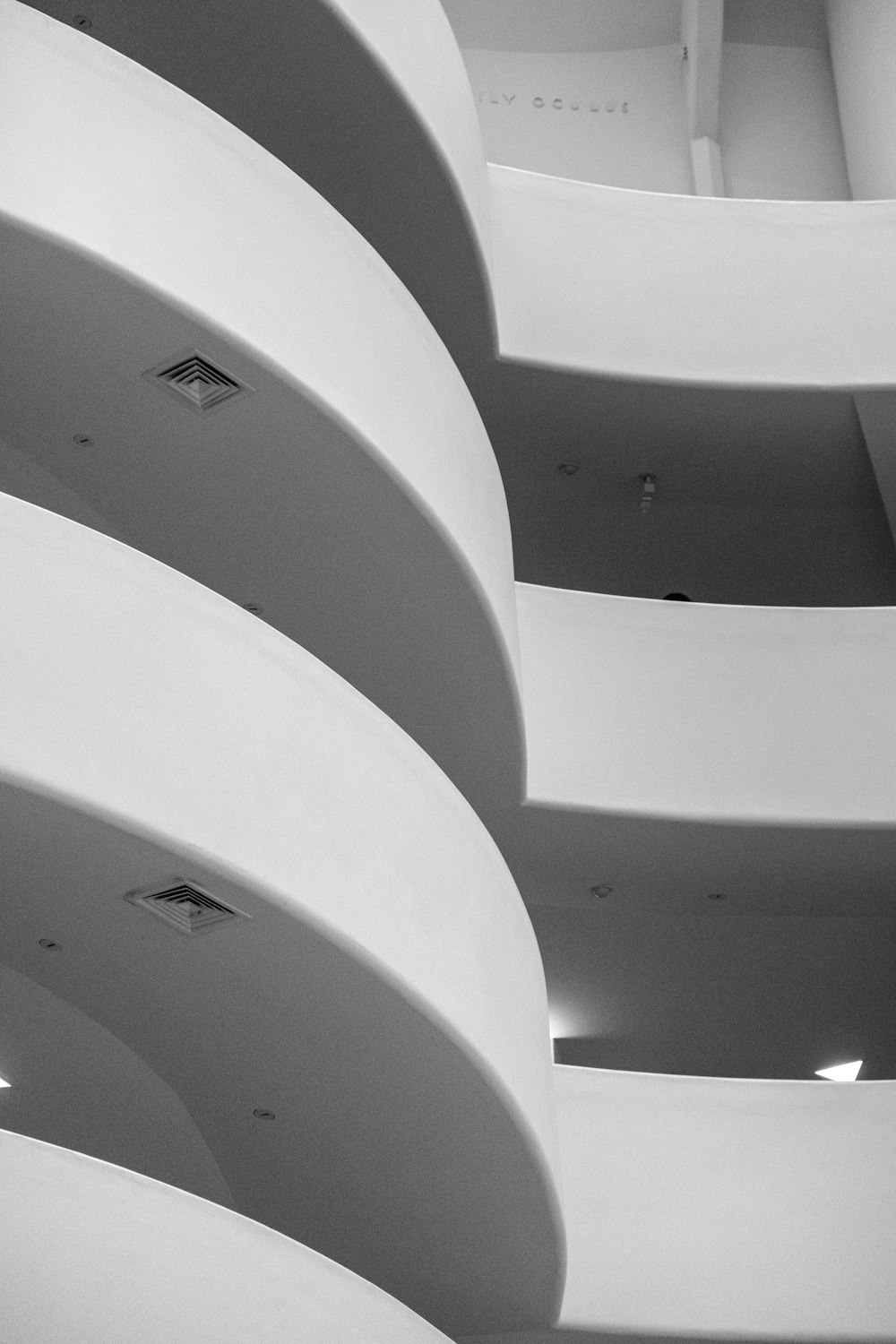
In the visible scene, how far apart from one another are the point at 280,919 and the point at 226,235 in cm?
316

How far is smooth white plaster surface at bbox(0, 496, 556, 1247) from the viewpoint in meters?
6.03

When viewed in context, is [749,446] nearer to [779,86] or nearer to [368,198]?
[368,198]

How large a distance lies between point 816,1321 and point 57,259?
6315mm

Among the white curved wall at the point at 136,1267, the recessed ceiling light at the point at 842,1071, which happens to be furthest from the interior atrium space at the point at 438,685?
the recessed ceiling light at the point at 842,1071

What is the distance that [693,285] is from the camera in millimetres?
12852

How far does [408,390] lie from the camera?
29.6 ft

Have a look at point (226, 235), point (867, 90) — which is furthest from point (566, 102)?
point (226, 235)

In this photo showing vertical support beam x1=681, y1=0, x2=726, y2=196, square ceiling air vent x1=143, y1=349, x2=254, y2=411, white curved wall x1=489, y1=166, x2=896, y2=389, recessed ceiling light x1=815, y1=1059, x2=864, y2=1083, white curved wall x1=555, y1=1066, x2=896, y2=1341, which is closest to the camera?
square ceiling air vent x1=143, y1=349, x2=254, y2=411

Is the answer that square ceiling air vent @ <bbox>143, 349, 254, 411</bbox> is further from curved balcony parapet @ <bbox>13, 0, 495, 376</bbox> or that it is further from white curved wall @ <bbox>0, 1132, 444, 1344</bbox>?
white curved wall @ <bbox>0, 1132, 444, 1344</bbox>

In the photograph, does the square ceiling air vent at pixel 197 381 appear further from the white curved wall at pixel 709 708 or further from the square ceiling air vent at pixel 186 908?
the white curved wall at pixel 709 708

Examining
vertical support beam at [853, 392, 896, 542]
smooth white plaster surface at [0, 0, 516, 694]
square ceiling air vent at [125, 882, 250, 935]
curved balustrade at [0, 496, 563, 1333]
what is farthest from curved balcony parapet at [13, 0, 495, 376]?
square ceiling air vent at [125, 882, 250, 935]

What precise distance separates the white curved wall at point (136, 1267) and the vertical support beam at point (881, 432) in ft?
27.0

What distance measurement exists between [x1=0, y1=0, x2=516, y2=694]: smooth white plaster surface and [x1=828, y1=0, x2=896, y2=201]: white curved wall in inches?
257

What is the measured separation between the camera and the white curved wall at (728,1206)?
30.6ft
